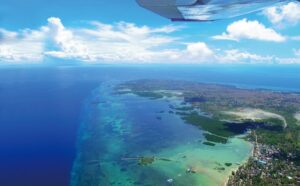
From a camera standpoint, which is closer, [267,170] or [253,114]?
[267,170]

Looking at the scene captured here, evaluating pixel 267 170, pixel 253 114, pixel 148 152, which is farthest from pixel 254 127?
pixel 148 152

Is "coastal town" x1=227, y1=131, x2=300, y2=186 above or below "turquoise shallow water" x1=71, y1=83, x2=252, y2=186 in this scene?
above

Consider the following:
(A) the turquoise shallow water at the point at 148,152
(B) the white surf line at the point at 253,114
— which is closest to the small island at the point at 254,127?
(B) the white surf line at the point at 253,114

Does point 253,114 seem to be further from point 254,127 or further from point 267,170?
point 267,170

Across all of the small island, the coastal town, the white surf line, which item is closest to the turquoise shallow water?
the coastal town

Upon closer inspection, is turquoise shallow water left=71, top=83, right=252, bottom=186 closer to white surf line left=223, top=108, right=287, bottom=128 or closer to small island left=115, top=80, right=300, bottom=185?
small island left=115, top=80, right=300, bottom=185

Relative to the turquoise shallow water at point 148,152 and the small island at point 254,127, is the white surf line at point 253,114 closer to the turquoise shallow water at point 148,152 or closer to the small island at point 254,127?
the small island at point 254,127

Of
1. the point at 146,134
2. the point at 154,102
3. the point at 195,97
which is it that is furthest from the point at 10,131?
the point at 195,97
